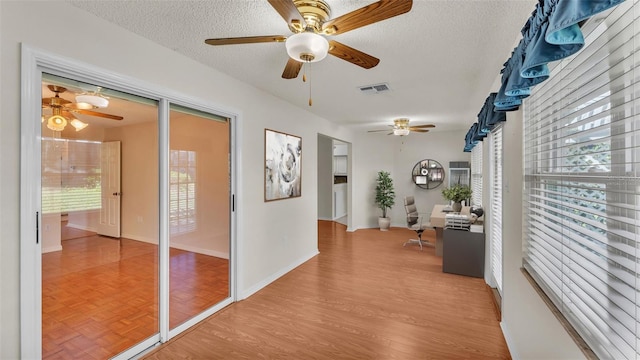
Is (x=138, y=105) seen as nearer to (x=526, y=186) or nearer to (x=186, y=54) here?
(x=186, y=54)

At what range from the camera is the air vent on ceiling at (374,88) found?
345 cm

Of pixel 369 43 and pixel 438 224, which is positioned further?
pixel 438 224

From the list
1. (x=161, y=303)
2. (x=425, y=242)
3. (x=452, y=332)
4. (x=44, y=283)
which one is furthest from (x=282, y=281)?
(x=425, y=242)

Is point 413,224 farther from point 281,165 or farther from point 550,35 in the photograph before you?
point 550,35

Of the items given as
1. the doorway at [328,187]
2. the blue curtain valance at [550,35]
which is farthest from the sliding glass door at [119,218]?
the doorway at [328,187]

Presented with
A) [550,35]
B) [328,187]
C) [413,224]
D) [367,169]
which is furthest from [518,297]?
[328,187]

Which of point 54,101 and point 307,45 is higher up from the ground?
point 307,45

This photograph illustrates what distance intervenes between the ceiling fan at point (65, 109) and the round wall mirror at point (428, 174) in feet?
22.3

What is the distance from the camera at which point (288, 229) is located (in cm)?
434

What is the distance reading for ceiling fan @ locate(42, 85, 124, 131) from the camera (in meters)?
1.89

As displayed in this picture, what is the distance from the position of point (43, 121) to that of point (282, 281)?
295 cm

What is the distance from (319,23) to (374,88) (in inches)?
72.3

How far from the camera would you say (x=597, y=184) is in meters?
1.11

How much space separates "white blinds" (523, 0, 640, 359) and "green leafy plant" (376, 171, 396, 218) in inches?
234
